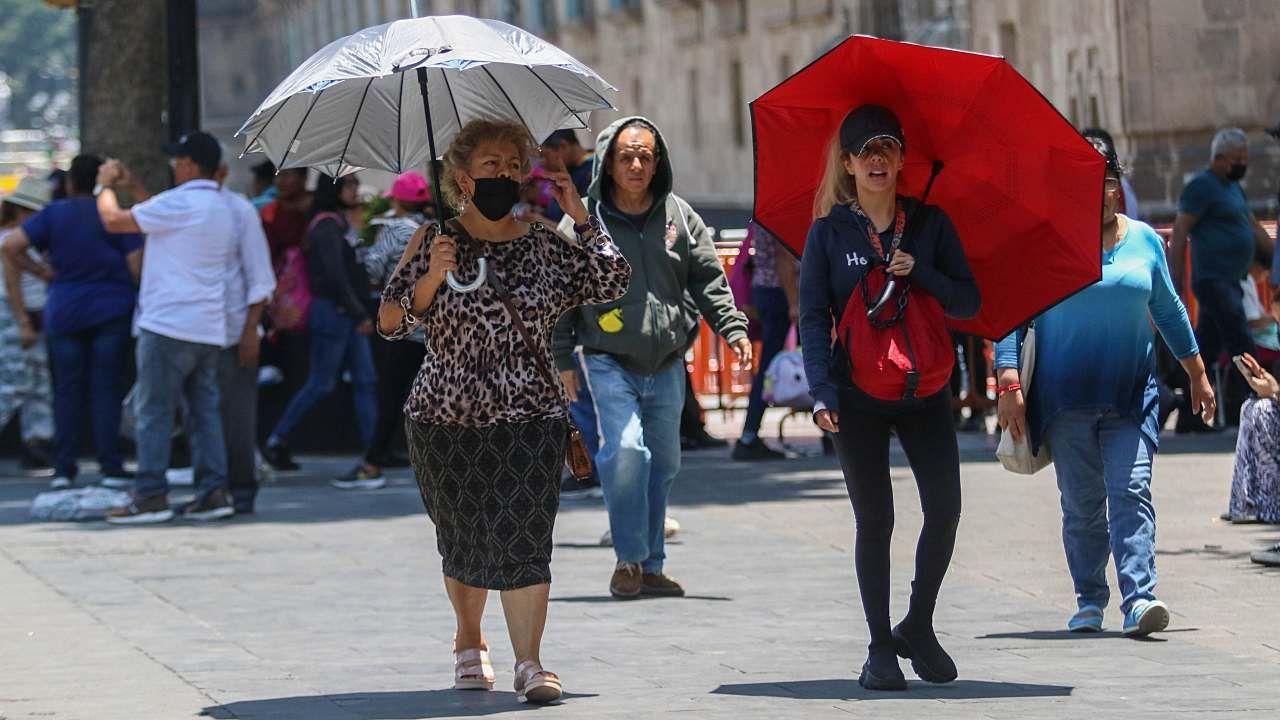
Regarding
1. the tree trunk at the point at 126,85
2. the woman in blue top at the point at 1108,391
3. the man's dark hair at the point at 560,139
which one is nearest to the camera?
the woman in blue top at the point at 1108,391

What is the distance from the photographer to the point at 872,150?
7.31m

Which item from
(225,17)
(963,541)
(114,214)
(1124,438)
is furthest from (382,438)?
(225,17)

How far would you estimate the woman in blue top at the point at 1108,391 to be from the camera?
8.41m

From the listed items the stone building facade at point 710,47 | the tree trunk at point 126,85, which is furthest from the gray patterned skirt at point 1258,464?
the stone building facade at point 710,47

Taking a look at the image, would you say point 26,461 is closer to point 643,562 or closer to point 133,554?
point 133,554

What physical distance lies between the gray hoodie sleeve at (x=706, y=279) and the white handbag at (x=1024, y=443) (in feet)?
4.47

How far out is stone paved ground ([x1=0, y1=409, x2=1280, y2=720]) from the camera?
723 centimetres

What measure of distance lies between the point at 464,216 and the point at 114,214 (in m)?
5.24

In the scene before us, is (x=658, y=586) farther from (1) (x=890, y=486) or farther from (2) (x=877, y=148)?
(2) (x=877, y=148)

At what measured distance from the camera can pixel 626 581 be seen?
948cm

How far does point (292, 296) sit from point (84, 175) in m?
1.71

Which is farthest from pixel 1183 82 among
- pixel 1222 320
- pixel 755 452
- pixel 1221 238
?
pixel 755 452

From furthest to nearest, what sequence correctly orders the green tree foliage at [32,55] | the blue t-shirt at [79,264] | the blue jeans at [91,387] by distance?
the green tree foliage at [32,55], the blue jeans at [91,387], the blue t-shirt at [79,264]

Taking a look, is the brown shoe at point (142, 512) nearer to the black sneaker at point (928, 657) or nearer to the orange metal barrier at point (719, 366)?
the orange metal barrier at point (719, 366)
